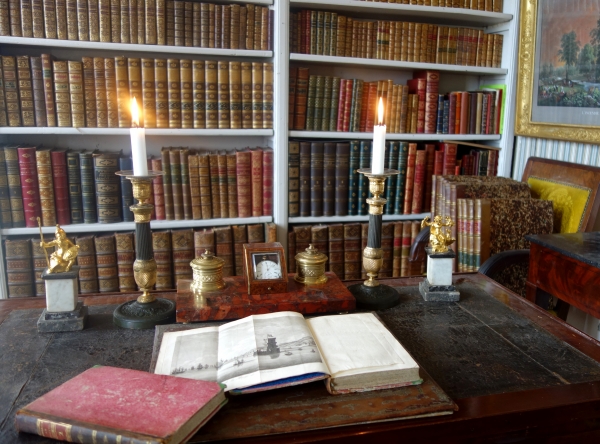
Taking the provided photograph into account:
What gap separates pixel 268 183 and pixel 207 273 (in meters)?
1.23

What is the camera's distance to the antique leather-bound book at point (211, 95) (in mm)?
2281

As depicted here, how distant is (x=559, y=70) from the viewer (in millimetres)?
2340

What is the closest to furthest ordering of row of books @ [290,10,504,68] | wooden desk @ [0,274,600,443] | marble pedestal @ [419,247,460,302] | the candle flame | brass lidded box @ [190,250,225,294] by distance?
wooden desk @ [0,274,600,443] < the candle flame < brass lidded box @ [190,250,225,294] < marble pedestal @ [419,247,460,302] < row of books @ [290,10,504,68]

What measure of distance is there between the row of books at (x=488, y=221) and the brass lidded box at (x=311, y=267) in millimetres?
1085

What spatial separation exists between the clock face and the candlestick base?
0.75 ft

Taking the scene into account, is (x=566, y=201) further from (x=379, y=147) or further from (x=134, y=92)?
(x=134, y=92)

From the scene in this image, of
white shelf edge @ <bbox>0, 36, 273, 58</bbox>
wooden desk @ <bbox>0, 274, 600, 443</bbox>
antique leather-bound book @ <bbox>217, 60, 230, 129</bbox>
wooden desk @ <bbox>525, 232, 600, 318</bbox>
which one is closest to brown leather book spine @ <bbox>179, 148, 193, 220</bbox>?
antique leather-bound book @ <bbox>217, 60, 230, 129</bbox>

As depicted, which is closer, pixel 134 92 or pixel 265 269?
pixel 265 269

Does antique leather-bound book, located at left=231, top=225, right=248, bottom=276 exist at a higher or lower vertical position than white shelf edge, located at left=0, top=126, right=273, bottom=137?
lower

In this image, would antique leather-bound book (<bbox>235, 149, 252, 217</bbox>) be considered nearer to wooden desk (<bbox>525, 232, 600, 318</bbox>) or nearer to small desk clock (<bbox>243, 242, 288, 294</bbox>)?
small desk clock (<bbox>243, 242, 288, 294</bbox>)

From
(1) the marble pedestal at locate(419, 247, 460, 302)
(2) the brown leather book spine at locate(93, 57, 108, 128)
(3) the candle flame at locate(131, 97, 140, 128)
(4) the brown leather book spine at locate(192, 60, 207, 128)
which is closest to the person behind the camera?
(3) the candle flame at locate(131, 97, 140, 128)

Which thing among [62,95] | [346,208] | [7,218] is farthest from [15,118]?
[346,208]

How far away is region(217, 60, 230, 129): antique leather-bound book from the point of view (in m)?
2.29

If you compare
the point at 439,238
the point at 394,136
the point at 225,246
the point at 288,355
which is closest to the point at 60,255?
the point at 288,355
